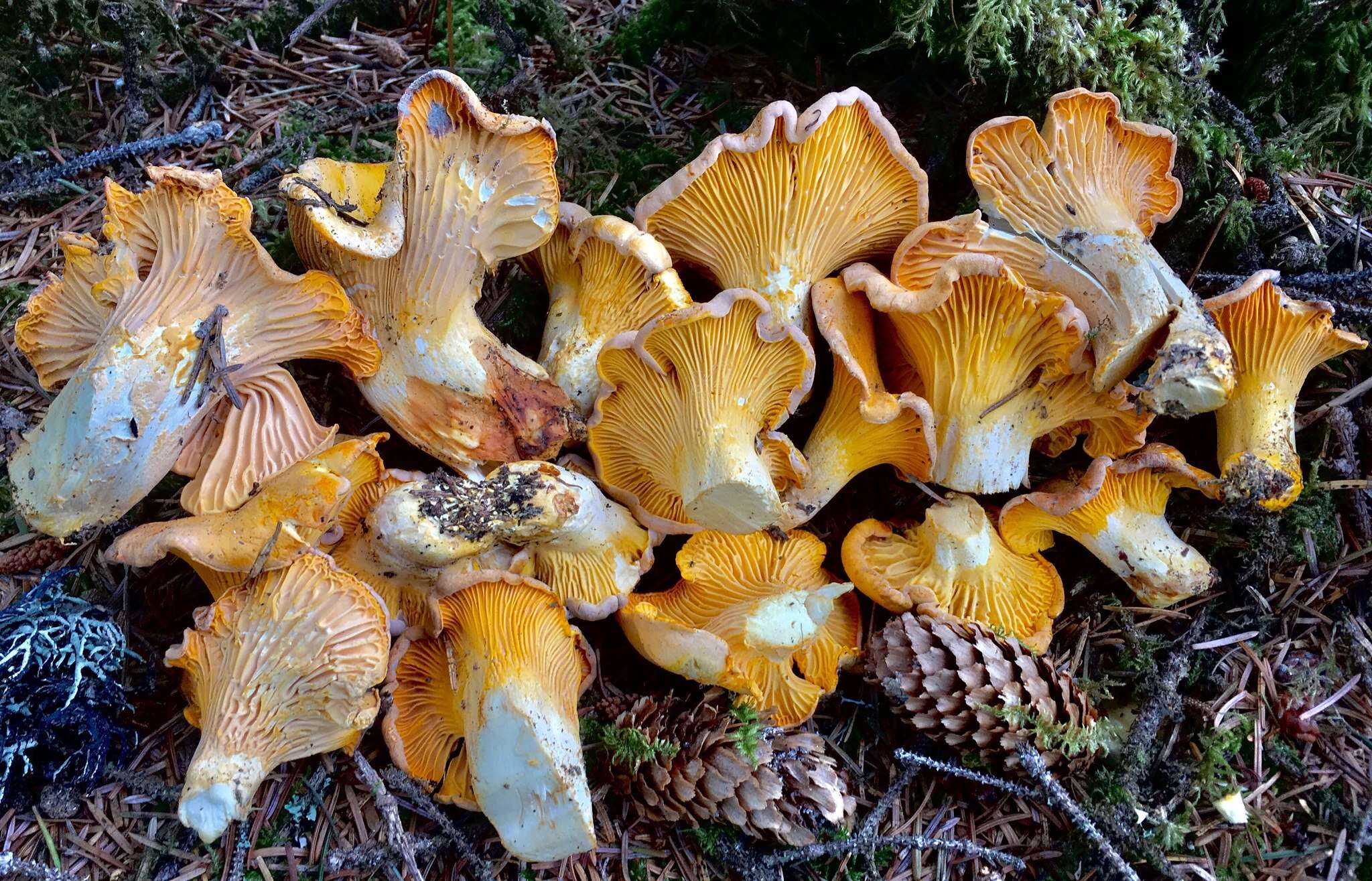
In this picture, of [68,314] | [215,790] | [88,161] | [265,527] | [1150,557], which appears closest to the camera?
[215,790]

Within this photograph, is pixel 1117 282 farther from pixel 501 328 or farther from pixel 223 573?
pixel 223 573

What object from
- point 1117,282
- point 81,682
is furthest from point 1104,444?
point 81,682

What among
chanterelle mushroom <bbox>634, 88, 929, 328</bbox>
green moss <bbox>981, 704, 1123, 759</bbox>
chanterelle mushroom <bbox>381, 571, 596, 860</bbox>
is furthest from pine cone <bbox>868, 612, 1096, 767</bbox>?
chanterelle mushroom <bbox>634, 88, 929, 328</bbox>

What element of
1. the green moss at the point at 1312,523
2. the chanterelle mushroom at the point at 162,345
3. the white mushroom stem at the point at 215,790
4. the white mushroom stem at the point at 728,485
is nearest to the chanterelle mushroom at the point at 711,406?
the white mushroom stem at the point at 728,485

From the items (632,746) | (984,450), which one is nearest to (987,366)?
(984,450)

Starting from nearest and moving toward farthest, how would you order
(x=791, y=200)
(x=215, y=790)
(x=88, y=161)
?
(x=215, y=790)
(x=791, y=200)
(x=88, y=161)

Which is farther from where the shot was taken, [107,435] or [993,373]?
[993,373]

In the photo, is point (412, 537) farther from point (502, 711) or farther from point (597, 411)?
point (597, 411)

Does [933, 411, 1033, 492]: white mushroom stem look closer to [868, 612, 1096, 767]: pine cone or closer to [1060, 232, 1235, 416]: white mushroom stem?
[1060, 232, 1235, 416]: white mushroom stem
